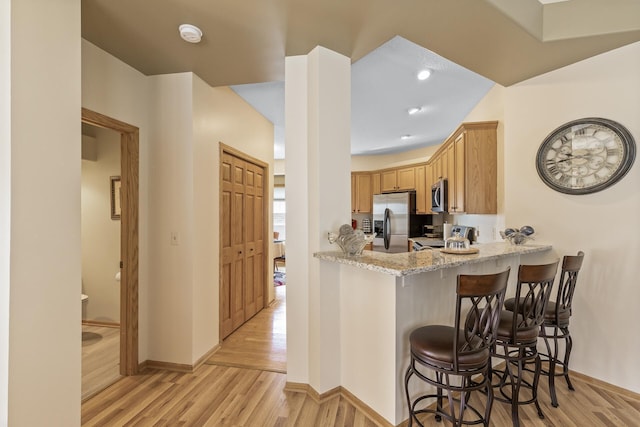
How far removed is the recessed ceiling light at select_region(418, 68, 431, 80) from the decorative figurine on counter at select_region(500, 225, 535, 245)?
1.66m

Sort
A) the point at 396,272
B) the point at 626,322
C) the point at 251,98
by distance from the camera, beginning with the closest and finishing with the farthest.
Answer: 1. the point at 396,272
2. the point at 626,322
3. the point at 251,98

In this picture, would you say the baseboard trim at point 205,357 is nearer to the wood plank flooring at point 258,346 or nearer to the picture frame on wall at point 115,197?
the wood plank flooring at point 258,346

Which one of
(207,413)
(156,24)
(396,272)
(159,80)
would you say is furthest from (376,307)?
(159,80)

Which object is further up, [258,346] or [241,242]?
[241,242]

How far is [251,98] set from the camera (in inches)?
134

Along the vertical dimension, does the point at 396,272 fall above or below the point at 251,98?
below

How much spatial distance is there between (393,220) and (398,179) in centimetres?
88

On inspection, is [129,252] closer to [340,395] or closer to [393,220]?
[340,395]

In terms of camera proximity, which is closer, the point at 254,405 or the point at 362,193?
the point at 254,405

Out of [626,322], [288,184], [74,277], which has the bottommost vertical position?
[626,322]

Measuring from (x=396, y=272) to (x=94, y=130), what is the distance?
395 centimetres

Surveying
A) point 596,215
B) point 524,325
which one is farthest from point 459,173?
point 524,325

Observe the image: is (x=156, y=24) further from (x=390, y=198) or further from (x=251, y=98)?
(x=390, y=198)

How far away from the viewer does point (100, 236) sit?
3609 millimetres
